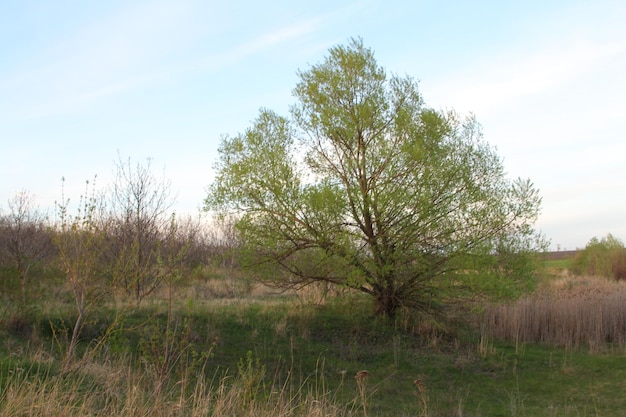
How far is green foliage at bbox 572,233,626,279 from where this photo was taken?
34625 mm

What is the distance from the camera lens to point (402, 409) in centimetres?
930

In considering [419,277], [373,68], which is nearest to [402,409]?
[419,277]

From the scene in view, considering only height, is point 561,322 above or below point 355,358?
above

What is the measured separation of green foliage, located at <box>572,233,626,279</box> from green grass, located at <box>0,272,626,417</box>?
24.4 metres

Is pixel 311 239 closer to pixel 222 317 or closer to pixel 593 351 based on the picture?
pixel 222 317

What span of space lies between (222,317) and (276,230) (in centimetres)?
272

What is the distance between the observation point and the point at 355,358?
1242 centimetres

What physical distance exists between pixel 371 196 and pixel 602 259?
29398 millimetres

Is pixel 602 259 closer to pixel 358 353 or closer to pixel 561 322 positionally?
pixel 561 322

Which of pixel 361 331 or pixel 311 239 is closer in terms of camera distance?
pixel 311 239

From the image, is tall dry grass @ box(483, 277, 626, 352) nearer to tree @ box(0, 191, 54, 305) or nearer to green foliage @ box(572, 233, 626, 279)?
tree @ box(0, 191, 54, 305)

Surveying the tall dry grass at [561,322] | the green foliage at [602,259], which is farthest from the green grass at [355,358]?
the green foliage at [602,259]

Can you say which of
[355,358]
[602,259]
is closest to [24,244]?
[355,358]

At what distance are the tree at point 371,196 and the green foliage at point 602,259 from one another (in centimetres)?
2620
